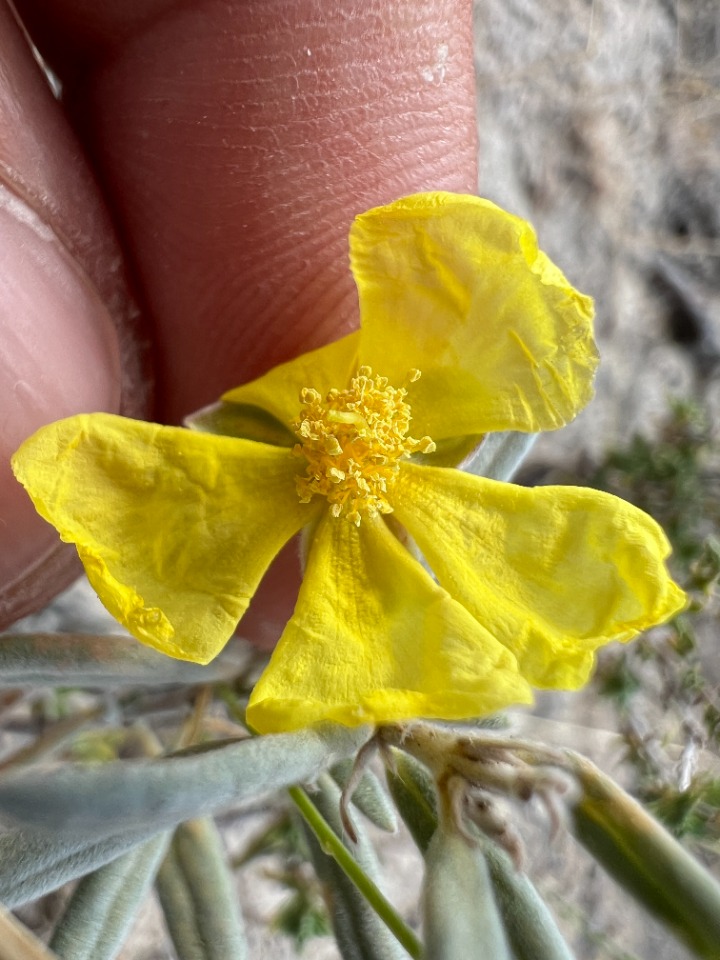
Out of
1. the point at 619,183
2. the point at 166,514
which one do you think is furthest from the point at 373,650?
the point at 619,183

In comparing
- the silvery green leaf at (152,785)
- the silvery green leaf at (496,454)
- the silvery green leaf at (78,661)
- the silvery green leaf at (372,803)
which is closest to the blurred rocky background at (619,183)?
the silvery green leaf at (496,454)

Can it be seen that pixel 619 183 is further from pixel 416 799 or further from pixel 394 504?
pixel 416 799

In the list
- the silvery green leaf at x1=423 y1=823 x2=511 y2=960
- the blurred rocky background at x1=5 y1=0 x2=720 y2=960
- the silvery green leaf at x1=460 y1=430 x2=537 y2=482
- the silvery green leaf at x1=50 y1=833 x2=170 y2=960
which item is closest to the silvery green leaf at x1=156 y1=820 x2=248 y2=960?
the silvery green leaf at x1=50 y1=833 x2=170 y2=960

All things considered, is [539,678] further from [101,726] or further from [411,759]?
[101,726]

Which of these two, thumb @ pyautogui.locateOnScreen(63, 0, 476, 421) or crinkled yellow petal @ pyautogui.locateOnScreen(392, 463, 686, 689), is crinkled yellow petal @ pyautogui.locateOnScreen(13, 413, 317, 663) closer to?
crinkled yellow petal @ pyautogui.locateOnScreen(392, 463, 686, 689)

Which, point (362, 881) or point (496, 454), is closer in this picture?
point (362, 881)

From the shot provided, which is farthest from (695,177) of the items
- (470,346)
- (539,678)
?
(539,678)
